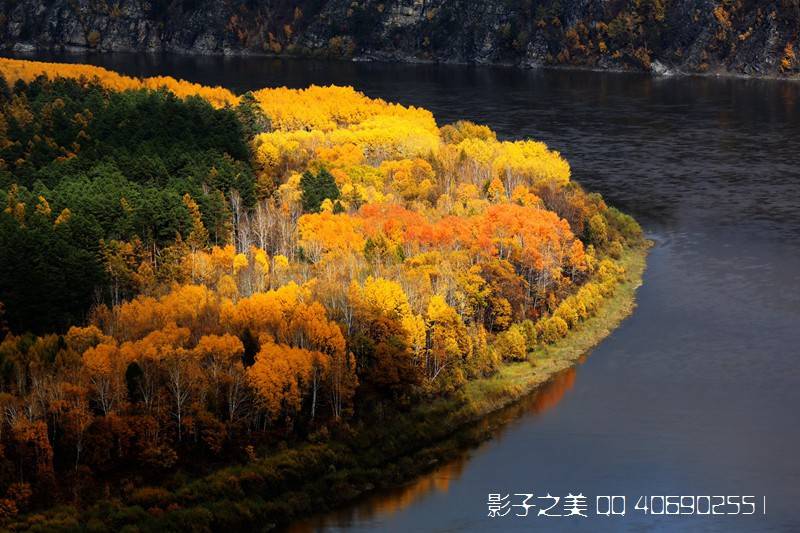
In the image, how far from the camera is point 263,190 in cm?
13300

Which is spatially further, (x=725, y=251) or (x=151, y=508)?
(x=725, y=251)

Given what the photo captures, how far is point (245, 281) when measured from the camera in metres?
97.2

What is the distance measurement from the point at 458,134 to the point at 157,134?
38.6m

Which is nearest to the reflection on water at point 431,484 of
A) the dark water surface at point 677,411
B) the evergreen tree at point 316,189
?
the dark water surface at point 677,411

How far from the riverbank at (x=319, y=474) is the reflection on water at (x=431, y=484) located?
523mm

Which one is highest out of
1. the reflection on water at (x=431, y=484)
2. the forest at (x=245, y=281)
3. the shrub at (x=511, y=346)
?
the forest at (x=245, y=281)

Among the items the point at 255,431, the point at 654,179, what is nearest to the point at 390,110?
the point at 654,179

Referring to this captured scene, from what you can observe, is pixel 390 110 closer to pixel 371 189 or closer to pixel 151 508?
pixel 371 189

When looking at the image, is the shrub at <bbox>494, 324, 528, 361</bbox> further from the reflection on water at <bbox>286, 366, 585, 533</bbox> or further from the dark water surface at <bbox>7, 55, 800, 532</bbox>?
the dark water surface at <bbox>7, 55, 800, 532</bbox>

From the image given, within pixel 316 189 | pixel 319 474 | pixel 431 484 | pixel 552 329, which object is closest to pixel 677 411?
pixel 552 329

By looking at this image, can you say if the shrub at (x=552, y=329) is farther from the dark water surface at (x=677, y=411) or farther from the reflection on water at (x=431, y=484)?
the reflection on water at (x=431, y=484)

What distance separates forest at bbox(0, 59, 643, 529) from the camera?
75.9 meters

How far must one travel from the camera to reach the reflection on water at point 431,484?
75312 mm

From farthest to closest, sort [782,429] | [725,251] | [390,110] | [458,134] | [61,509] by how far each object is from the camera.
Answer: [390,110] → [458,134] → [725,251] → [782,429] → [61,509]
